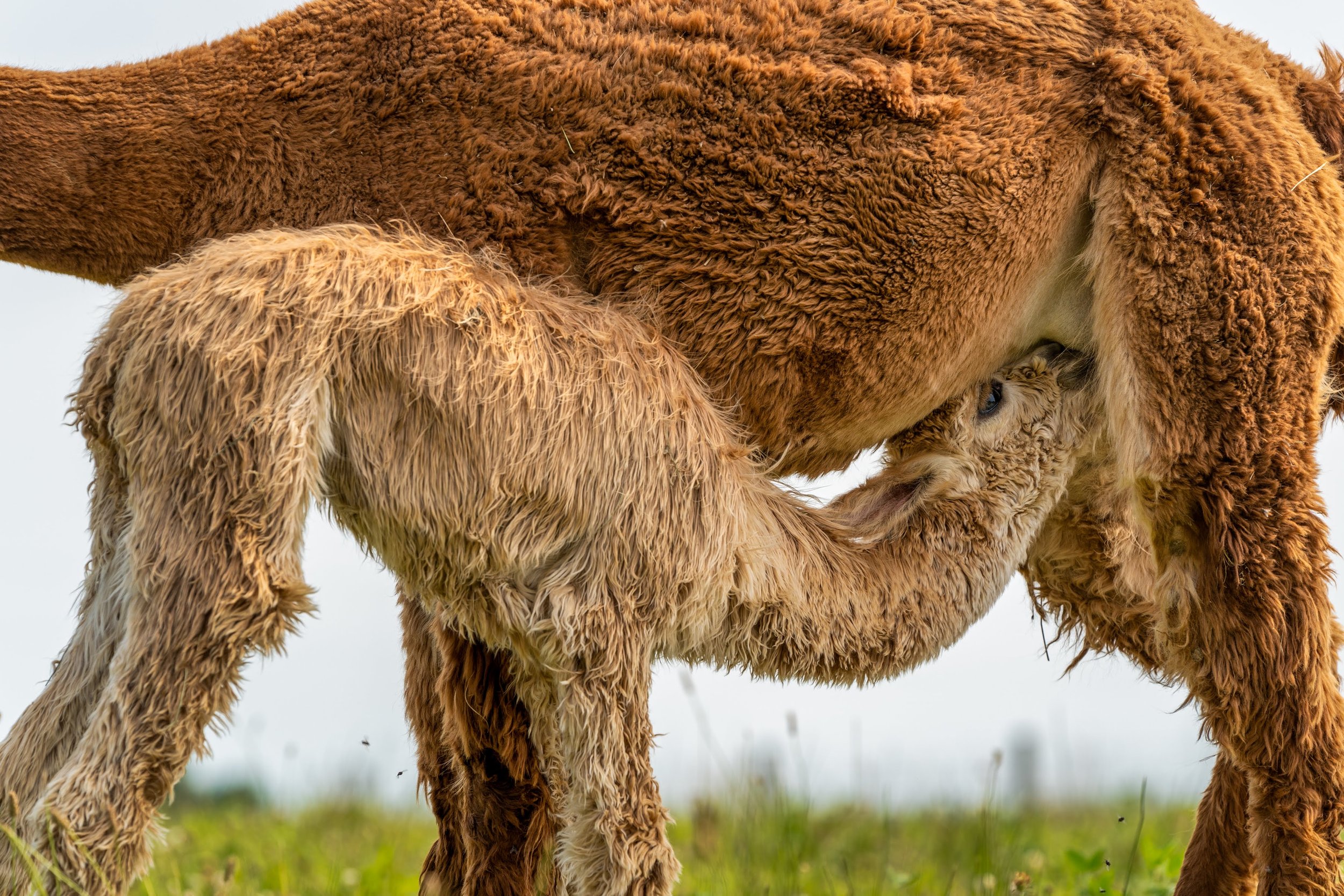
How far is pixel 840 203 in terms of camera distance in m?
3.99

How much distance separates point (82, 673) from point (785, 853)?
10.8 feet

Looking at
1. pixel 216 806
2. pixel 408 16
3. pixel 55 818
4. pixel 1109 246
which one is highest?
pixel 408 16

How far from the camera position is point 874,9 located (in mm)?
4098

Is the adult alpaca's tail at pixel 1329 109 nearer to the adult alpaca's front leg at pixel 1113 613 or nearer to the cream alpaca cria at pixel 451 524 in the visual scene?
the adult alpaca's front leg at pixel 1113 613

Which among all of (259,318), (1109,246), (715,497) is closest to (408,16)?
(259,318)

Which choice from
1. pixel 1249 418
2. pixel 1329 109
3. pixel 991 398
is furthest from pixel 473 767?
pixel 1329 109

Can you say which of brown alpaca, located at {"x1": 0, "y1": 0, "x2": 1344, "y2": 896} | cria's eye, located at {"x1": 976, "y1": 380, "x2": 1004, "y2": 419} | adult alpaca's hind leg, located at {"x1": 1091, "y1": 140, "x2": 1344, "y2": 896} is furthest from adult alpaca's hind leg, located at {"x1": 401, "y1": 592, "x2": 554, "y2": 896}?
adult alpaca's hind leg, located at {"x1": 1091, "y1": 140, "x2": 1344, "y2": 896}

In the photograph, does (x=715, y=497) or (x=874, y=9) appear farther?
(x=874, y=9)

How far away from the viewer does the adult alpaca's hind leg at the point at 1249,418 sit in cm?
399

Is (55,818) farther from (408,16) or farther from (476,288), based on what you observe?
(408,16)

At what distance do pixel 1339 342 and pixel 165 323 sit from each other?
A: 12.9ft

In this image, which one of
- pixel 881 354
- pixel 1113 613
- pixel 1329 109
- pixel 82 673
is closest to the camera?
pixel 82 673

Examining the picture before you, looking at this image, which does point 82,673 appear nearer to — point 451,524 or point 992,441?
point 451,524

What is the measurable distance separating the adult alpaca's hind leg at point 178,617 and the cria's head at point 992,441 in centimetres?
195
